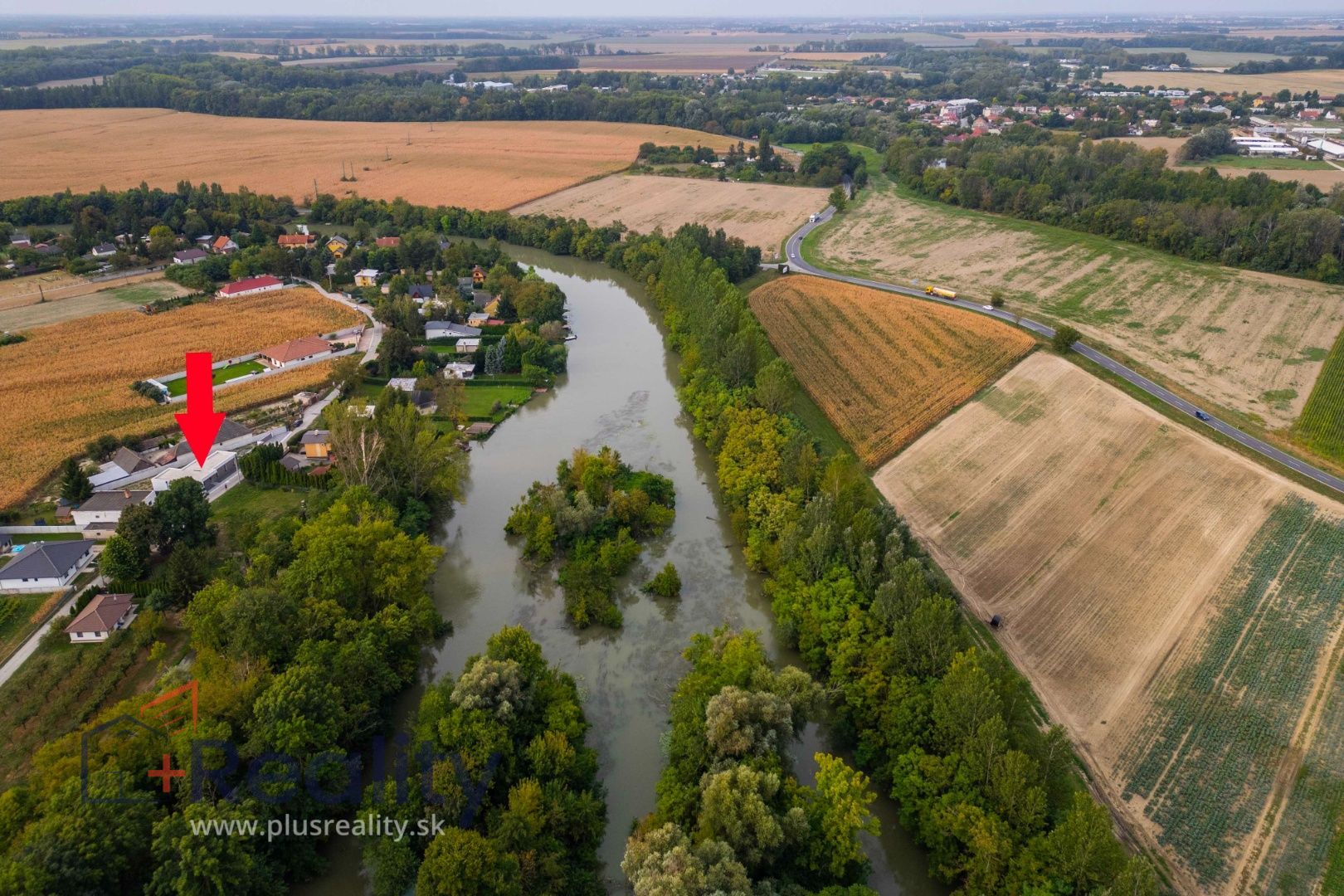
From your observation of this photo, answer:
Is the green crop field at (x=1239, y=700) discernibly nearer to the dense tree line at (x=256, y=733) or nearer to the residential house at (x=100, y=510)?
the dense tree line at (x=256, y=733)

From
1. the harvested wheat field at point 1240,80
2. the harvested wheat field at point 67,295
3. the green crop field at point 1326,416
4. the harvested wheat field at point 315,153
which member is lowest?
the green crop field at point 1326,416

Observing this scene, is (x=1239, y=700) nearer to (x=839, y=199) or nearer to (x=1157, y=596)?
(x=1157, y=596)

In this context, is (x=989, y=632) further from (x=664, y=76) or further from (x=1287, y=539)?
(x=664, y=76)

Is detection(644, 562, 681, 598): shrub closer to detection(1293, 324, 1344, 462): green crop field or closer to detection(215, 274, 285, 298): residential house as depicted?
detection(1293, 324, 1344, 462): green crop field

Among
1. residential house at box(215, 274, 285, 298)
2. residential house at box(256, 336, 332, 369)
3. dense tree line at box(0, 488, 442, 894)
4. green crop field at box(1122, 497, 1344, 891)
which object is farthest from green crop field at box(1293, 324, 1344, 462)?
residential house at box(215, 274, 285, 298)

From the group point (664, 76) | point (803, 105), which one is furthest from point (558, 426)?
point (664, 76)

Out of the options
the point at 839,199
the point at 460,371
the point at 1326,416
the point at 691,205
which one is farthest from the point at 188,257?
the point at 1326,416

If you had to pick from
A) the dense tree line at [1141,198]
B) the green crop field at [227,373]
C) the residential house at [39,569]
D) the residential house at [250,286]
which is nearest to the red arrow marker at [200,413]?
the green crop field at [227,373]
